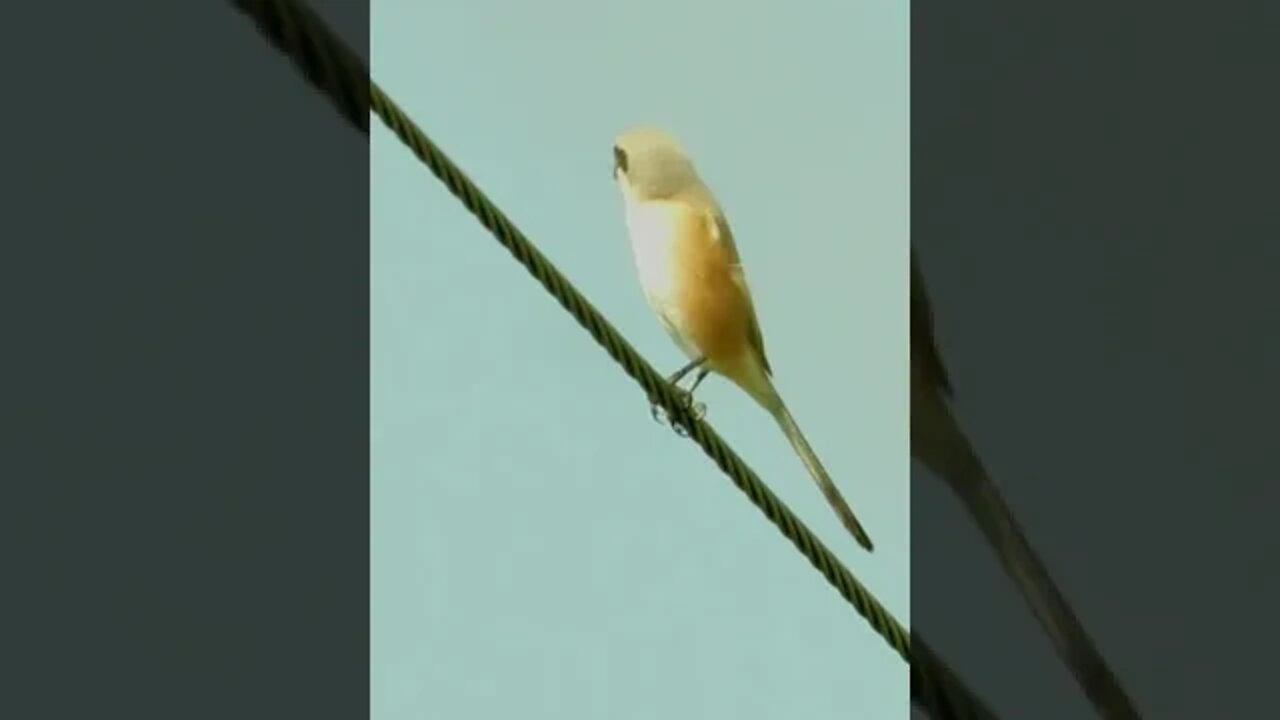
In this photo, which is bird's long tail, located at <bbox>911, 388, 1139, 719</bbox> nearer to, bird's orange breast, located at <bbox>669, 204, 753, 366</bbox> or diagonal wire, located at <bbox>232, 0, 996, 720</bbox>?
bird's orange breast, located at <bbox>669, 204, 753, 366</bbox>

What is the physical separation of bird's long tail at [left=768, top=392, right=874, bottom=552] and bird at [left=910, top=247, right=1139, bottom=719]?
326mm

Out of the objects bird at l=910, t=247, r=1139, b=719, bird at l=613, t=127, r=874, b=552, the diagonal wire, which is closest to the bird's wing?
bird at l=613, t=127, r=874, b=552

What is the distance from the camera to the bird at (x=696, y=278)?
13.2 ft

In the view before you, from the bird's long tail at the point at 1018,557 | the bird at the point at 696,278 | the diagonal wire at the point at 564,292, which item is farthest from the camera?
the bird at the point at 696,278

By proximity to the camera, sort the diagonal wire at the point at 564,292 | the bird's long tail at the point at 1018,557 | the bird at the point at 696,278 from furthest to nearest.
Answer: the bird at the point at 696,278, the bird's long tail at the point at 1018,557, the diagonal wire at the point at 564,292

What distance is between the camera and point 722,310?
404cm

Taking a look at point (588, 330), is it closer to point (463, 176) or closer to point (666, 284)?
point (463, 176)

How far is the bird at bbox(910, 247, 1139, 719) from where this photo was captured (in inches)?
139

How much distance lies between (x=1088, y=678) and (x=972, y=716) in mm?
773

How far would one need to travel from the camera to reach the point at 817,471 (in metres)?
3.74

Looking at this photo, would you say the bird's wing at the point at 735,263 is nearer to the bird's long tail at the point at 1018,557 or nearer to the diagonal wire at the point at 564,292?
the bird's long tail at the point at 1018,557

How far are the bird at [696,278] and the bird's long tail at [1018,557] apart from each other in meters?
0.41

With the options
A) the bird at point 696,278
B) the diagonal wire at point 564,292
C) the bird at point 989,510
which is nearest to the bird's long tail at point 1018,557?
the bird at point 989,510
